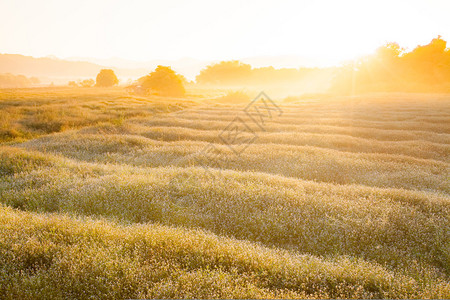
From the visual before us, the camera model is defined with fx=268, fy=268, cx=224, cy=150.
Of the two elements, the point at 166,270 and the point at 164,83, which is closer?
the point at 166,270

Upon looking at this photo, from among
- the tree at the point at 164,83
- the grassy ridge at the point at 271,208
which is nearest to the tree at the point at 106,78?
the tree at the point at 164,83

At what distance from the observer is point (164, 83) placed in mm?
50812

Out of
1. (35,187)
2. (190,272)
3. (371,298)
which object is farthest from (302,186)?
(35,187)

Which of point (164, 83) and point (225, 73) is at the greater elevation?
point (225, 73)

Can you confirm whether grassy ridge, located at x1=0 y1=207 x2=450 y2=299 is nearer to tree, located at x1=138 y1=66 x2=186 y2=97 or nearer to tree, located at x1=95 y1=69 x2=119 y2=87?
tree, located at x1=138 y1=66 x2=186 y2=97

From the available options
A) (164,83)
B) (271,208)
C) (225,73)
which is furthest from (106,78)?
(271,208)

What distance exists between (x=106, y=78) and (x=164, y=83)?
1424 inches

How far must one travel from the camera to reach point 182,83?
53.0 metres

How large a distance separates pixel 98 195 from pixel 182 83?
49102 mm

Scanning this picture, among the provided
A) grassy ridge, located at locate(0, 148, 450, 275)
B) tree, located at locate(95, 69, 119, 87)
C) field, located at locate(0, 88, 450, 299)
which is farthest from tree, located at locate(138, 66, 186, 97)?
grassy ridge, located at locate(0, 148, 450, 275)

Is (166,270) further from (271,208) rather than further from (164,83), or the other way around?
(164,83)

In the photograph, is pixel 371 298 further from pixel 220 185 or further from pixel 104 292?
pixel 220 185

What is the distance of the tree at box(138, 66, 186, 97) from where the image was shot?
167 feet

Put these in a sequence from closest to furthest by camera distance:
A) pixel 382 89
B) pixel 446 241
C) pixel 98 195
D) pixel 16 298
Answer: pixel 16 298
pixel 446 241
pixel 98 195
pixel 382 89
